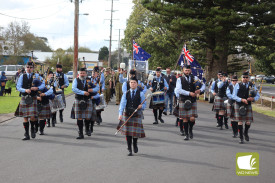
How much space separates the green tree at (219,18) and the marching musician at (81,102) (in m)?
14.9

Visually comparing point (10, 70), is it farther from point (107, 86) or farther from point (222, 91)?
point (222, 91)

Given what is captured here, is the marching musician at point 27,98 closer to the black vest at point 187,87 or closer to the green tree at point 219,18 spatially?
the black vest at point 187,87

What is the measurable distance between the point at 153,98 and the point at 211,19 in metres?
12.7

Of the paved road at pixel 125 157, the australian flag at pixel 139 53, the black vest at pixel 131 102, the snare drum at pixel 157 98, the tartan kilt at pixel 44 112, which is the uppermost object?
the australian flag at pixel 139 53

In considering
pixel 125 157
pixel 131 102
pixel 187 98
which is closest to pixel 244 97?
pixel 187 98

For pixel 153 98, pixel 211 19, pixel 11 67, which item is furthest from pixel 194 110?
pixel 11 67

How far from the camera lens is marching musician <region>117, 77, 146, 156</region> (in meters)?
7.38

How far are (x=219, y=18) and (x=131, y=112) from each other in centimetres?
1645

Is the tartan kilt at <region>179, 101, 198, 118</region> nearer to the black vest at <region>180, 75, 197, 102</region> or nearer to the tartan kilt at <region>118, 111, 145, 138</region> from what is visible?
the black vest at <region>180, 75, 197, 102</region>

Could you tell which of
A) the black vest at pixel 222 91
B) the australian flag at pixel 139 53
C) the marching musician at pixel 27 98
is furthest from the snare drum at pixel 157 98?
the marching musician at pixel 27 98

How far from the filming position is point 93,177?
221 inches

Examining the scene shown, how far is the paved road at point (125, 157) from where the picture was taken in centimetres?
569

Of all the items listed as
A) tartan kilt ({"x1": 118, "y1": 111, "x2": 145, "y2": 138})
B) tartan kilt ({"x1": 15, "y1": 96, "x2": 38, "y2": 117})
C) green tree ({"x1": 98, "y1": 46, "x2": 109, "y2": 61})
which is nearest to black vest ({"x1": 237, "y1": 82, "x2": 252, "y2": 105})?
tartan kilt ({"x1": 118, "y1": 111, "x2": 145, "y2": 138})

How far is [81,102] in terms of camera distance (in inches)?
366
